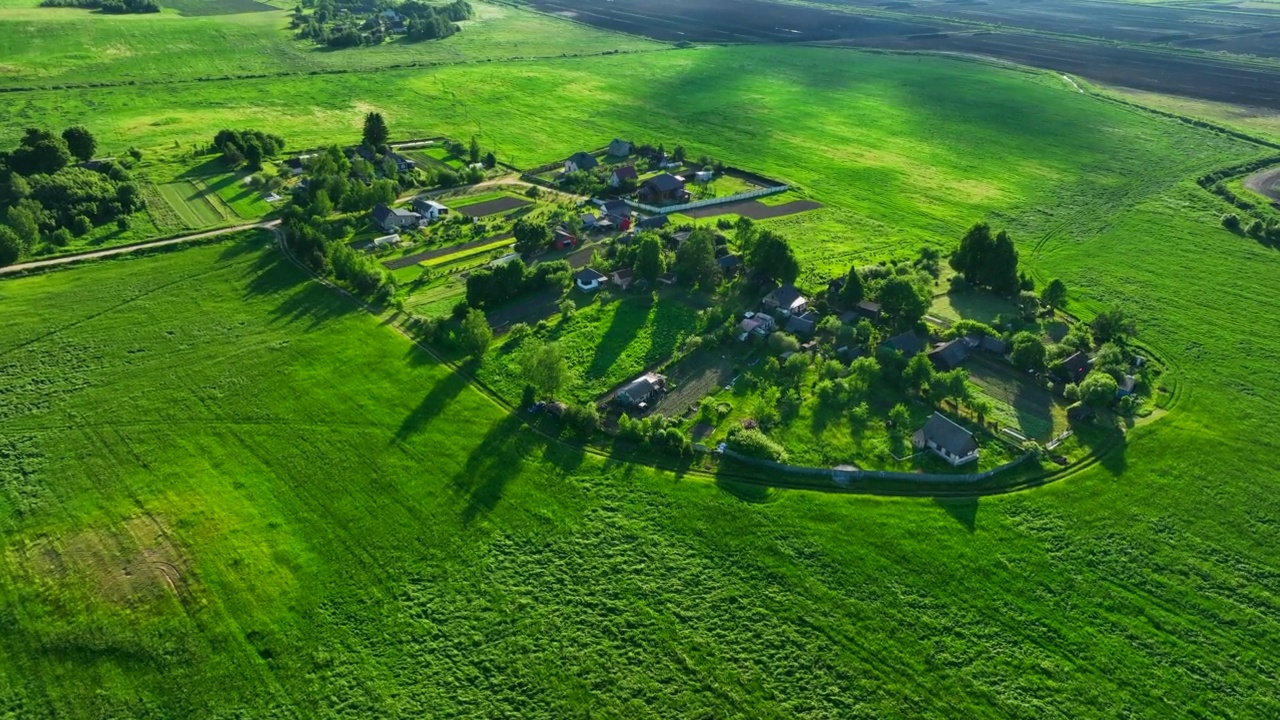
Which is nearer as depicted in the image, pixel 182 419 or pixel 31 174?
pixel 182 419

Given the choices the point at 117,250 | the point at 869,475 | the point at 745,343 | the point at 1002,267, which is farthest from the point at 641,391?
the point at 117,250

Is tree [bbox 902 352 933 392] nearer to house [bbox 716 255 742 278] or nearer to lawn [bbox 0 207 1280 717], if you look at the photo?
lawn [bbox 0 207 1280 717]

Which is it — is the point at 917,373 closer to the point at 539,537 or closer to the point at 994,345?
the point at 994,345

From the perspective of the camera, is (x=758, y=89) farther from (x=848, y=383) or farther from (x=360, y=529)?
(x=360, y=529)

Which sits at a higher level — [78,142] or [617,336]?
[78,142]

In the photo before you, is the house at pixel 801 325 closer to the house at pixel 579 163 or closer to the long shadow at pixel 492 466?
the long shadow at pixel 492 466

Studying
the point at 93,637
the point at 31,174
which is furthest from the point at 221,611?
the point at 31,174

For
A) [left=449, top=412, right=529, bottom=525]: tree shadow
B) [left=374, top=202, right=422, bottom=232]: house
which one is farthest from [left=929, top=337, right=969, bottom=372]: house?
[left=374, top=202, right=422, bottom=232]: house
